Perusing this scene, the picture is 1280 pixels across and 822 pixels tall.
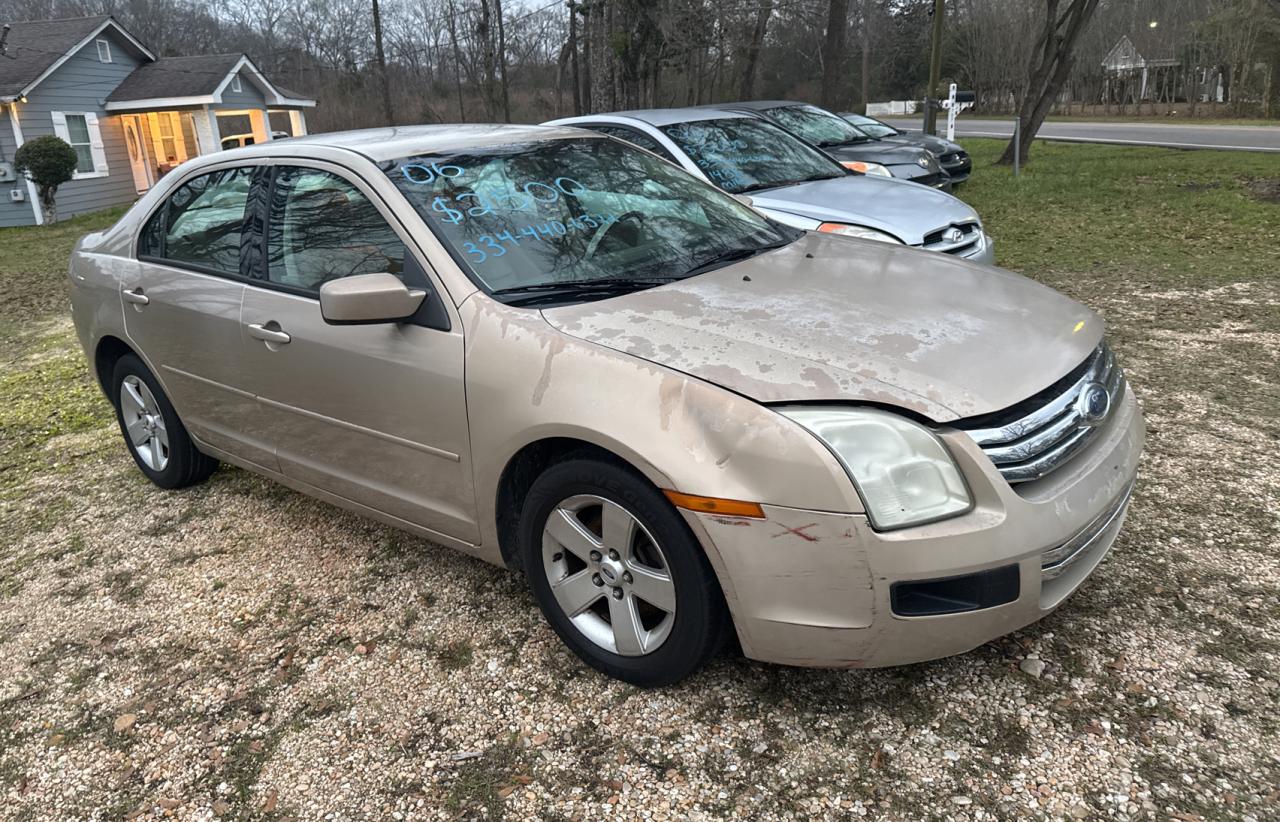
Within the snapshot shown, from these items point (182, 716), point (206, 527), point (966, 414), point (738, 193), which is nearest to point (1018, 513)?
point (966, 414)

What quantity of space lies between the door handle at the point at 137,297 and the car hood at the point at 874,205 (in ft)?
12.9

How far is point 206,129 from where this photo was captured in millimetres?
23734

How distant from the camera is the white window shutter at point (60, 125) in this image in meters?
20.2

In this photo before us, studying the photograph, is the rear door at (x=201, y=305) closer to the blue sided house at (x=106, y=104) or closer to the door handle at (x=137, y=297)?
the door handle at (x=137, y=297)

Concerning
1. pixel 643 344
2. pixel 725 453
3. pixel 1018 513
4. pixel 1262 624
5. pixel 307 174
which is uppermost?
pixel 307 174

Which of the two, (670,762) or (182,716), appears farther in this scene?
(182,716)

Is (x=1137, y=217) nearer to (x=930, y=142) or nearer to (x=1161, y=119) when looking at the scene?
(x=930, y=142)

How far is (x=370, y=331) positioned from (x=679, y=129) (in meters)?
4.86

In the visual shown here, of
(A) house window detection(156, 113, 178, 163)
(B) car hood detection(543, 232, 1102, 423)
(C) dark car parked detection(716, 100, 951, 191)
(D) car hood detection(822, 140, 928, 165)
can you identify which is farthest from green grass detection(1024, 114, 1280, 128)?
(A) house window detection(156, 113, 178, 163)

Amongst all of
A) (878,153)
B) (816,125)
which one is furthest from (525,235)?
(816,125)

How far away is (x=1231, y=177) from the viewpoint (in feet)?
41.9

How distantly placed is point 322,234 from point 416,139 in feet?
1.79

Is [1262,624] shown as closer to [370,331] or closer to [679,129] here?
[370,331]

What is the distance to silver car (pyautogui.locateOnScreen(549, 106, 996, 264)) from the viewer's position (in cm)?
591
